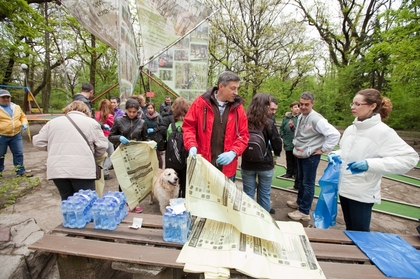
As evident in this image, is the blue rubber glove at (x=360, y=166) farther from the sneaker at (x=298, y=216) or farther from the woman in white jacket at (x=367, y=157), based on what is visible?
the sneaker at (x=298, y=216)

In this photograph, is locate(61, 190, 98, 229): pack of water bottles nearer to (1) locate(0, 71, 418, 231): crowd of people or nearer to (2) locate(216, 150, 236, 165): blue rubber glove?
(1) locate(0, 71, 418, 231): crowd of people

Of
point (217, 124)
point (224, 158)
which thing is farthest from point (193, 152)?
point (217, 124)

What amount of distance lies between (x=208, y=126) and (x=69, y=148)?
156 centimetres

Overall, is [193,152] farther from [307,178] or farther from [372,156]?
[307,178]

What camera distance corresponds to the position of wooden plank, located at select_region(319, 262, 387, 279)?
1.57 metres

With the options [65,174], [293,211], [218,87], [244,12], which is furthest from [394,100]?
[65,174]

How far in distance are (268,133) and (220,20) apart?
1266cm

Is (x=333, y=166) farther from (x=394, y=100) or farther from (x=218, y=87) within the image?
(x=394, y=100)

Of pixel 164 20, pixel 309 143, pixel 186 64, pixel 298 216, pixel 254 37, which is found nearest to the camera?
pixel 309 143

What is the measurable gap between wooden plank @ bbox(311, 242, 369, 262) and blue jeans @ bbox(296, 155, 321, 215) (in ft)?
4.50

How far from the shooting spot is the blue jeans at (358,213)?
2.10 metres

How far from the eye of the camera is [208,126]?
233 cm

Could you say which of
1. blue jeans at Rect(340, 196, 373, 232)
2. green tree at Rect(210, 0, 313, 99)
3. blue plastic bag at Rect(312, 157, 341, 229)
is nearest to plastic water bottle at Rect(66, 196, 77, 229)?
blue plastic bag at Rect(312, 157, 341, 229)

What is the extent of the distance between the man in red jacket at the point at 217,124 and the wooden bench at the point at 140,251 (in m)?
0.97
